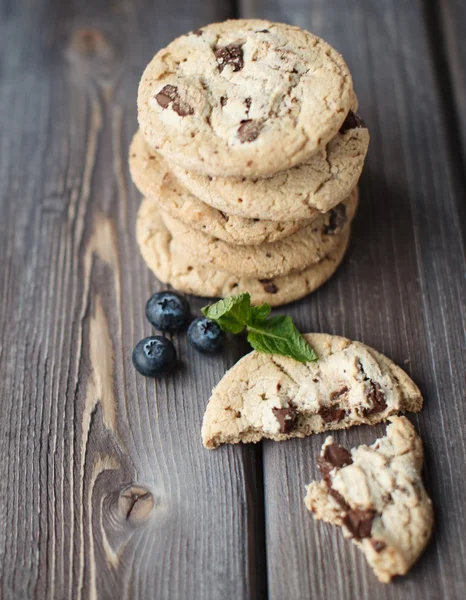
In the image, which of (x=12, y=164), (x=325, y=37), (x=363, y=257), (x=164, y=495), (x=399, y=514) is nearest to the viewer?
(x=399, y=514)

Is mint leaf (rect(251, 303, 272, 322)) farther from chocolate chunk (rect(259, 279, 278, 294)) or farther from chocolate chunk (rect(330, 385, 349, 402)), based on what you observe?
chocolate chunk (rect(330, 385, 349, 402))

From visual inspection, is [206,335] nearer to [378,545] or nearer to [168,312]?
[168,312]

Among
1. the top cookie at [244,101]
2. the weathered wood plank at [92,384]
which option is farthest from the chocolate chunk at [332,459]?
the top cookie at [244,101]

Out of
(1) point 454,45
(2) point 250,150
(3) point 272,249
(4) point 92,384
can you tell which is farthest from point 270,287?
(1) point 454,45

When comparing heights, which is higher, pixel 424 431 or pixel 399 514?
pixel 424 431

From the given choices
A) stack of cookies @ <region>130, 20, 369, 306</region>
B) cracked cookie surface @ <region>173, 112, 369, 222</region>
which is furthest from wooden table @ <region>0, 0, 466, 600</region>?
cracked cookie surface @ <region>173, 112, 369, 222</region>

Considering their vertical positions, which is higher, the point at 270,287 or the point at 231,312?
the point at 270,287

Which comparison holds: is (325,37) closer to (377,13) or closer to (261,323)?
(377,13)

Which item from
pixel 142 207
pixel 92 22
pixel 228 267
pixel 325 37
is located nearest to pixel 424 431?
pixel 228 267
